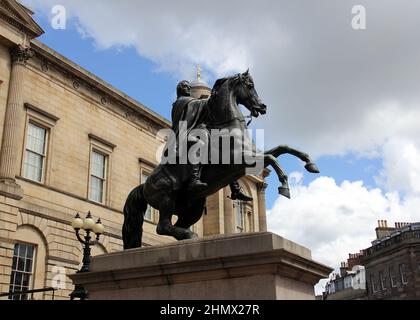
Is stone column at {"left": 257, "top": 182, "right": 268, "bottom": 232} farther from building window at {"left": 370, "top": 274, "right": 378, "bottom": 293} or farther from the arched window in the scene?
building window at {"left": 370, "top": 274, "right": 378, "bottom": 293}

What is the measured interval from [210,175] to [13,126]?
Answer: 718 inches

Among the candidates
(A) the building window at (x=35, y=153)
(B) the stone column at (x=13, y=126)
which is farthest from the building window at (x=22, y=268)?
(A) the building window at (x=35, y=153)

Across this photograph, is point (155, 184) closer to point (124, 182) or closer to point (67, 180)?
point (67, 180)

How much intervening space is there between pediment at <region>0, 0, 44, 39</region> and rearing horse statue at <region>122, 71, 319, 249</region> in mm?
19189

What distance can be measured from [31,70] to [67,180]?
18.8 feet

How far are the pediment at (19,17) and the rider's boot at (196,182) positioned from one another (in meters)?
20.0

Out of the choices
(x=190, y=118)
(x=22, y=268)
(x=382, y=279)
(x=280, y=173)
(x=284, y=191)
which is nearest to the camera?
(x=284, y=191)

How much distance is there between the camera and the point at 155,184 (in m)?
7.24

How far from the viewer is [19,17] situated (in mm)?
24047

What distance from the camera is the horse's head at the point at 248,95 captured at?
7512 millimetres

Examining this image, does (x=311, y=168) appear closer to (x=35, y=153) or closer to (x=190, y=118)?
(x=190, y=118)

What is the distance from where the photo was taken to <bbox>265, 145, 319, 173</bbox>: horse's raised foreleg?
7219 mm

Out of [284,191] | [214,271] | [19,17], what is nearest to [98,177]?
[19,17]

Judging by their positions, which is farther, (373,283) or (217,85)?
(373,283)
